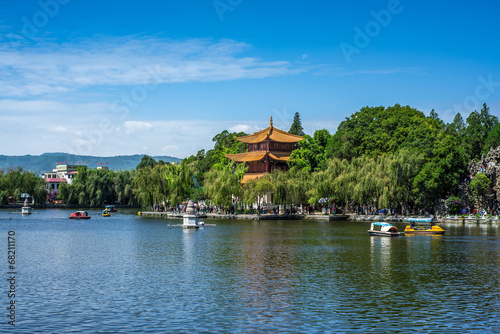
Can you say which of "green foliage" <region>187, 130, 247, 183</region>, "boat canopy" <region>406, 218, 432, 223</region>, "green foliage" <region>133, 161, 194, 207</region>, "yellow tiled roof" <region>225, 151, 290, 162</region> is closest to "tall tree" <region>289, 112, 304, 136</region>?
"green foliage" <region>187, 130, 247, 183</region>

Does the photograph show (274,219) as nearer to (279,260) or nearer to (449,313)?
(279,260)

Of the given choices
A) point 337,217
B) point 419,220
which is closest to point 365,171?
point 337,217

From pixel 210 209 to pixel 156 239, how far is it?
41.2 meters

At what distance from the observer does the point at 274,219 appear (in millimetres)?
71312

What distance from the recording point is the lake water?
16359 mm

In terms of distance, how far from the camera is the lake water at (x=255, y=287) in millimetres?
16359

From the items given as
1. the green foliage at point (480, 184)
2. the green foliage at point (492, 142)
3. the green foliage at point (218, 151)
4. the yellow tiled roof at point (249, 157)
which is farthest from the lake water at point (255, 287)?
the green foliage at point (218, 151)

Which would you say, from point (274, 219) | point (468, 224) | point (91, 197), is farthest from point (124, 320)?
point (91, 197)

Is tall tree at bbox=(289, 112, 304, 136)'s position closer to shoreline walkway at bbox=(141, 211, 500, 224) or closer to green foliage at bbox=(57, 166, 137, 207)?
green foliage at bbox=(57, 166, 137, 207)

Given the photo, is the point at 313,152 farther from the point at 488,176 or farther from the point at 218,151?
the point at 218,151

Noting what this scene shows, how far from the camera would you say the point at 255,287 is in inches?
862

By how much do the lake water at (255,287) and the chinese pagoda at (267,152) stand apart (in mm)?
55000

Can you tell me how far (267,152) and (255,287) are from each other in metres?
72.7

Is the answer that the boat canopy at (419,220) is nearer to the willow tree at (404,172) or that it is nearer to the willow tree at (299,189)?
the willow tree at (404,172)
